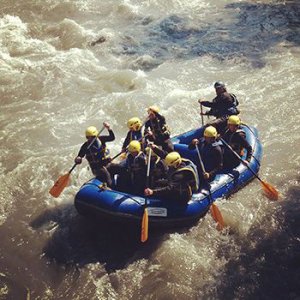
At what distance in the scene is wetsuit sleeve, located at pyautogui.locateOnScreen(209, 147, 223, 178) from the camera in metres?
7.21

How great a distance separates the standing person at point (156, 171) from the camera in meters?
6.97

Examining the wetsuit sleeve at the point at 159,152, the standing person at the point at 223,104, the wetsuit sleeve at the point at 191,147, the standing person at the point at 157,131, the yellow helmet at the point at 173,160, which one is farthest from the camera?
the standing person at the point at 223,104

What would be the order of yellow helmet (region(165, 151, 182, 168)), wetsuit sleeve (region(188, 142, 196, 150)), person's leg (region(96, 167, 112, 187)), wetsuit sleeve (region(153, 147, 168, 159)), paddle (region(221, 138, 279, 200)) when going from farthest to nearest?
wetsuit sleeve (region(188, 142, 196, 150)), paddle (region(221, 138, 279, 200)), wetsuit sleeve (region(153, 147, 168, 159)), person's leg (region(96, 167, 112, 187)), yellow helmet (region(165, 151, 182, 168))

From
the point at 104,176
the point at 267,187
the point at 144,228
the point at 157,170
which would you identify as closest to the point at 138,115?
the point at 104,176

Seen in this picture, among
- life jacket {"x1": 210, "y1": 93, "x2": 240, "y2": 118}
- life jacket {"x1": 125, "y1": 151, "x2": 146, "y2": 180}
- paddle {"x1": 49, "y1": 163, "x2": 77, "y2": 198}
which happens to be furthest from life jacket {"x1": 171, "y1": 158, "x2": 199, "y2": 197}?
life jacket {"x1": 210, "y1": 93, "x2": 240, "y2": 118}

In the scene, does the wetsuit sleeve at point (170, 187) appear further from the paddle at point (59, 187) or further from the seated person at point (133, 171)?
the paddle at point (59, 187)

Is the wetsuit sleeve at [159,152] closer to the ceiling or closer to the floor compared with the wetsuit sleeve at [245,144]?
closer to the ceiling

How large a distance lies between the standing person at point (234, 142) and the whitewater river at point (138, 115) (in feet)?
1.93

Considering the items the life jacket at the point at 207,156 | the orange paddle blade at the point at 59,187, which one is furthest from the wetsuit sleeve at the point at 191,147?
the orange paddle blade at the point at 59,187

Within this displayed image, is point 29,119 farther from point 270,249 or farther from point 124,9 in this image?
point 124,9

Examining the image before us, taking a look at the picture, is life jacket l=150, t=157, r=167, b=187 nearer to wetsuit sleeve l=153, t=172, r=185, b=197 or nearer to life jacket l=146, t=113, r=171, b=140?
wetsuit sleeve l=153, t=172, r=185, b=197

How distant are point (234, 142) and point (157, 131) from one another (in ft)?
4.70

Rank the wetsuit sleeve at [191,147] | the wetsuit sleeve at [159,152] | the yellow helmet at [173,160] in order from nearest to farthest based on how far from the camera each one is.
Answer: the yellow helmet at [173,160]
the wetsuit sleeve at [159,152]
the wetsuit sleeve at [191,147]

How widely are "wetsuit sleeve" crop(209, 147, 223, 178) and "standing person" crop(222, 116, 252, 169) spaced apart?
0.37 meters
